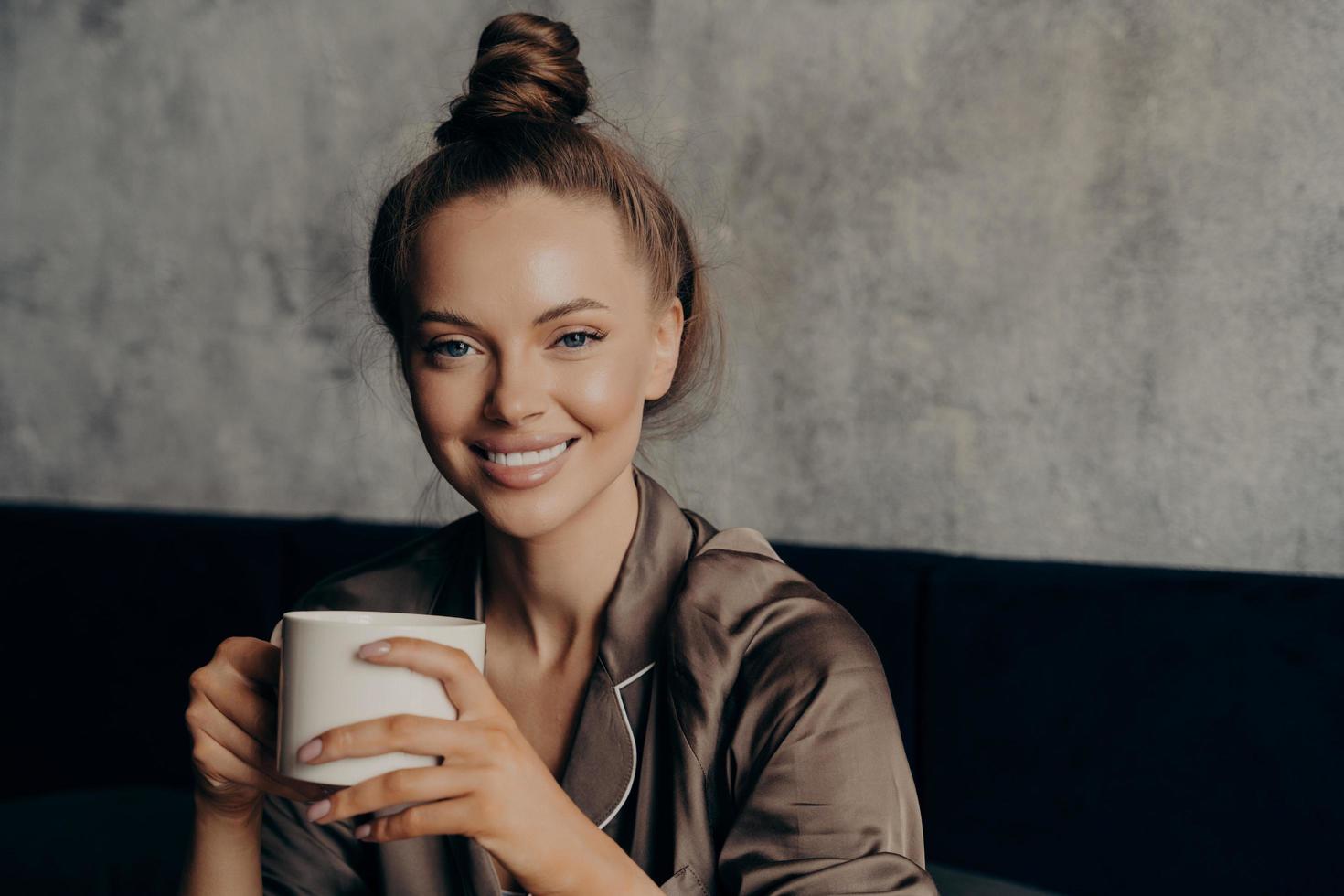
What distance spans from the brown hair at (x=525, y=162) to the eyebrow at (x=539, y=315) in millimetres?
67

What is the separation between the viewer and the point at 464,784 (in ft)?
2.15

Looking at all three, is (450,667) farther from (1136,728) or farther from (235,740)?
(1136,728)

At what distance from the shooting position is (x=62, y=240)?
6.73ft

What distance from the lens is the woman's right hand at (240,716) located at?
810 mm

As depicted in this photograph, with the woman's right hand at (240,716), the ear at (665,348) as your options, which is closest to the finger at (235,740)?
the woman's right hand at (240,716)

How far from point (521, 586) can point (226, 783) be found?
0.32 m

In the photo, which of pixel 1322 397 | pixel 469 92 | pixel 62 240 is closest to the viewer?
pixel 469 92

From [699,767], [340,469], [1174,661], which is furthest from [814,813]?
[340,469]

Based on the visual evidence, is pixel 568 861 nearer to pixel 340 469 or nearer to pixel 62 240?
pixel 340 469

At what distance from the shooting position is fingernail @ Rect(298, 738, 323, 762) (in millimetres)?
634

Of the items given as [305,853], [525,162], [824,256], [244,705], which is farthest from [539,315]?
[824,256]

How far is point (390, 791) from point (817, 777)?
35 cm

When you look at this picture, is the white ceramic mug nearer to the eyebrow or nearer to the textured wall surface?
the eyebrow

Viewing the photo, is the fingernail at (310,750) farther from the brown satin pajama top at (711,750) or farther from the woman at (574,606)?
the brown satin pajama top at (711,750)
